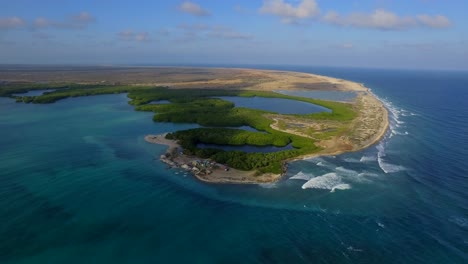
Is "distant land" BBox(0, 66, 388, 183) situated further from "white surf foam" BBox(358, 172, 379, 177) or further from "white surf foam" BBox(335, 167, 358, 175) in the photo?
"white surf foam" BBox(358, 172, 379, 177)

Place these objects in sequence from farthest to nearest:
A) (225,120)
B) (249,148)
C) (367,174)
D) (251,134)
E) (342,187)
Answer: (225,120) → (251,134) → (249,148) → (367,174) → (342,187)

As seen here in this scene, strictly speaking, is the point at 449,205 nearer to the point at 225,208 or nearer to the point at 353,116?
the point at 225,208

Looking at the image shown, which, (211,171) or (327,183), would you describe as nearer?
(327,183)

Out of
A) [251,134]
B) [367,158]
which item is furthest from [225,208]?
[367,158]

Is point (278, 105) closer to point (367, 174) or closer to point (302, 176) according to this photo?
point (367, 174)

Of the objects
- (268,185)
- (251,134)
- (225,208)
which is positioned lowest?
(225,208)

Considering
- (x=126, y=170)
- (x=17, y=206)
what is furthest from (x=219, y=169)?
(x=17, y=206)

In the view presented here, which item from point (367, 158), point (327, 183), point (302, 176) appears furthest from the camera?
point (367, 158)

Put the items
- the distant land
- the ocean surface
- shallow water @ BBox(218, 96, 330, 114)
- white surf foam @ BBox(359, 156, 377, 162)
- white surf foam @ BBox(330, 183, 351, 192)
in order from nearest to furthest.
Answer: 1. the ocean surface
2. white surf foam @ BBox(330, 183, 351, 192)
3. the distant land
4. white surf foam @ BBox(359, 156, 377, 162)
5. shallow water @ BBox(218, 96, 330, 114)

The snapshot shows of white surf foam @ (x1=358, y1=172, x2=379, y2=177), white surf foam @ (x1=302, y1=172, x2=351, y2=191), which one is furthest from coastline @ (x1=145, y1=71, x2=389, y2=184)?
white surf foam @ (x1=358, y1=172, x2=379, y2=177)
